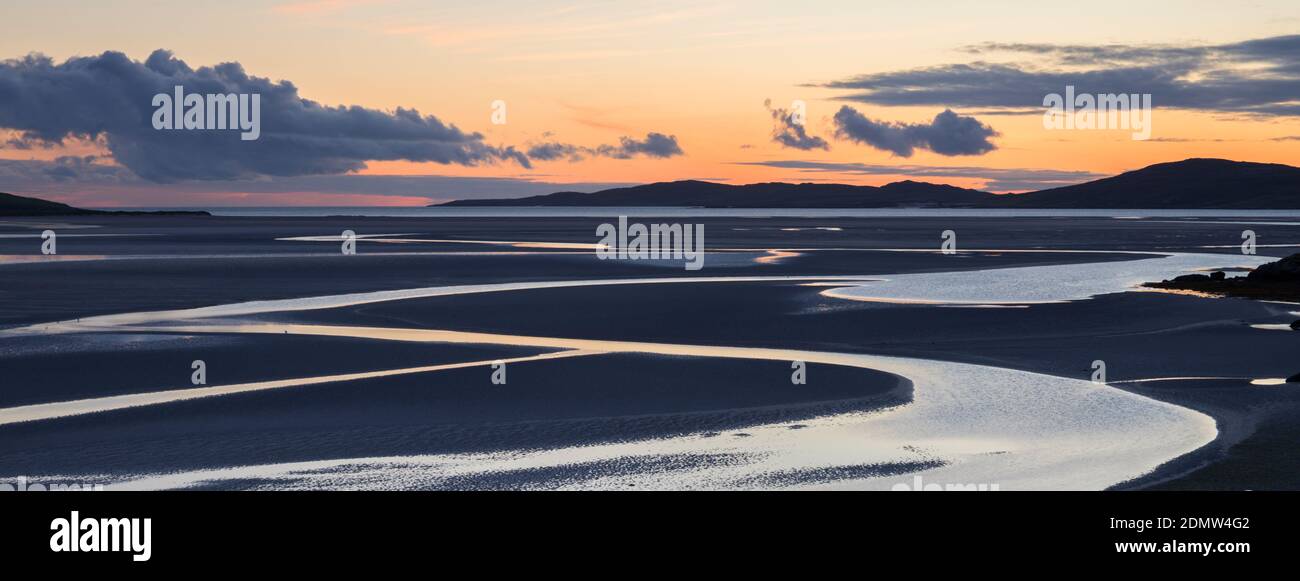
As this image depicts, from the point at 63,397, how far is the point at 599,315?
41.7 feet

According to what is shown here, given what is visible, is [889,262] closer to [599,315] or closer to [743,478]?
[599,315]

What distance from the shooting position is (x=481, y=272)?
1645 inches

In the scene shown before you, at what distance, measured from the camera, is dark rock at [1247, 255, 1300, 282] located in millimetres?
33906

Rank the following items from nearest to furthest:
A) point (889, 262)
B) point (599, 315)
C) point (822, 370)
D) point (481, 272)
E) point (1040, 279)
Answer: point (822, 370)
point (599, 315)
point (1040, 279)
point (481, 272)
point (889, 262)

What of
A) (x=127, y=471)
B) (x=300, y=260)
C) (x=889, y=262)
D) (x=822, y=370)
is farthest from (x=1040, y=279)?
(x=127, y=471)

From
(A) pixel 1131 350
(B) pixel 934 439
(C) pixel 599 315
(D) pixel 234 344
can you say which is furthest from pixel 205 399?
(A) pixel 1131 350

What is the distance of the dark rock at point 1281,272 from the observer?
33.9 m

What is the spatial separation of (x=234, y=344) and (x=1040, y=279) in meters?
26.7

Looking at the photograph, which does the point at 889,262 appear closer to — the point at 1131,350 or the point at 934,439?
the point at 1131,350

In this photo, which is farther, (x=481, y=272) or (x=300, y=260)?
(x=300, y=260)

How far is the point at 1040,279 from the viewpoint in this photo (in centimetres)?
3900

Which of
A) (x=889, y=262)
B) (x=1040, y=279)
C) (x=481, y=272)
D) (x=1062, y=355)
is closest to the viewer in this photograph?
→ (x=1062, y=355)

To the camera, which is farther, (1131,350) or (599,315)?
(599,315)

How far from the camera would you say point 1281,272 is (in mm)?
34125
